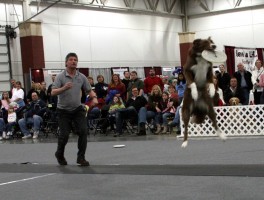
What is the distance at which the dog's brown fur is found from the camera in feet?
14.5

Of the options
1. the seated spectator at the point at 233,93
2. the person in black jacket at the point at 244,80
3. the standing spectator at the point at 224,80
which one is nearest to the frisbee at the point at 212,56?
the seated spectator at the point at 233,93

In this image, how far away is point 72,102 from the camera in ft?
25.3

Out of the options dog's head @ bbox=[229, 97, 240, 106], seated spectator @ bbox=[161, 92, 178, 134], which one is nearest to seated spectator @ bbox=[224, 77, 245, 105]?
dog's head @ bbox=[229, 97, 240, 106]

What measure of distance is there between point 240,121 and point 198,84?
6.48 meters

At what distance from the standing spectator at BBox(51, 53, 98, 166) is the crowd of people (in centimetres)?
239

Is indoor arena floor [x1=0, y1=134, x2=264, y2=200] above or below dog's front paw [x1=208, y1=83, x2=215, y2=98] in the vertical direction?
below

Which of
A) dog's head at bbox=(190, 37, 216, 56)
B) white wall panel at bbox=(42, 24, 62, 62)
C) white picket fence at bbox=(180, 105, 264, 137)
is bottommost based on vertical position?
white picket fence at bbox=(180, 105, 264, 137)

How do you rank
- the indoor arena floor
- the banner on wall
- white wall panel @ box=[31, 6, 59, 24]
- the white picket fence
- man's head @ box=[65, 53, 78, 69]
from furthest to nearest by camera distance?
white wall panel @ box=[31, 6, 59, 24]
the banner on wall
the white picket fence
man's head @ box=[65, 53, 78, 69]
the indoor arena floor

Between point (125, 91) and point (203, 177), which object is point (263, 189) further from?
point (125, 91)

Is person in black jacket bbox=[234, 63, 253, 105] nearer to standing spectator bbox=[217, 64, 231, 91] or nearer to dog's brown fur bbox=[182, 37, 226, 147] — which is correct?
standing spectator bbox=[217, 64, 231, 91]

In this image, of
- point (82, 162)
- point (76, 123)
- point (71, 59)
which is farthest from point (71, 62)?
point (82, 162)

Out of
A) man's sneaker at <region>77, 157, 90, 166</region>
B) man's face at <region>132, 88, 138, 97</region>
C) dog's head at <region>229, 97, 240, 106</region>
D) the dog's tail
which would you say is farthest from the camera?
man's face at <region>132, 88, 138, 97</region>

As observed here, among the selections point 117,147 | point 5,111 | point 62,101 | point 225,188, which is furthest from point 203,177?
point 5,111

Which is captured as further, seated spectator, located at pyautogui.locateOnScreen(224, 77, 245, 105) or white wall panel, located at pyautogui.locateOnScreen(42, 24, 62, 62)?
white wall panel, located at pyautogui.locateOnScreen(42, 24, 62, 62)
